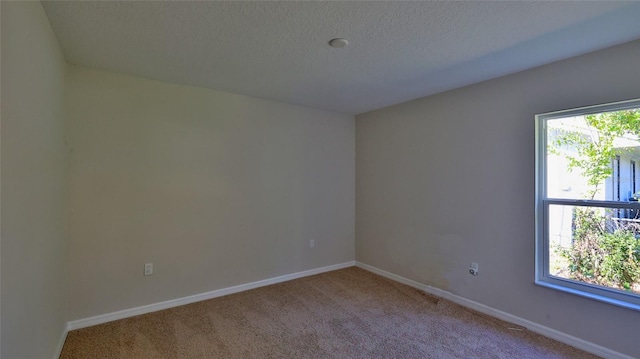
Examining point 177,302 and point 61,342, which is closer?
point 61,342

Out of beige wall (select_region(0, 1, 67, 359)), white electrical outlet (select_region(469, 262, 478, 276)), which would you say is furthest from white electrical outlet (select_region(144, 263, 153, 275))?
white electrical outlet (select_region(469, 262, 478, 276))

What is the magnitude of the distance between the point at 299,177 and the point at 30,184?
9.08 ft

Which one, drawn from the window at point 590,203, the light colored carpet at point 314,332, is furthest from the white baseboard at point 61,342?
the window at point 590,203

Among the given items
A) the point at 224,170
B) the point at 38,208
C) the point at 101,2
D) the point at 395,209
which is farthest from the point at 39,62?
the point at 395,209

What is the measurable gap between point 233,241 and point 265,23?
8.01 feet

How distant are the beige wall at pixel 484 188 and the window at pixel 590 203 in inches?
3.8

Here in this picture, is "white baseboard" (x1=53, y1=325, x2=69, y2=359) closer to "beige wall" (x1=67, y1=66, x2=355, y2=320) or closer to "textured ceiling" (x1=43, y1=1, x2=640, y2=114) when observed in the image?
"beige wall" (x1=67, y1=66, x2=355, y2=320)

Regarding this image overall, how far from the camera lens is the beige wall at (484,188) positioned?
2326mm

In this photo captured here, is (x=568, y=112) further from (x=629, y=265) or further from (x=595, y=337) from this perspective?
(x=595, y=337)

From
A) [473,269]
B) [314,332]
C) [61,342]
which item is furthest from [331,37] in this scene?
[61,342]

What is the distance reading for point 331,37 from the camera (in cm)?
212

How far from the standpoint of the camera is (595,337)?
7.56ft

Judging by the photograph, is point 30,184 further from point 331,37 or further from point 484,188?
point 484,188

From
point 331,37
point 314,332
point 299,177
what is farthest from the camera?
point 299,177
